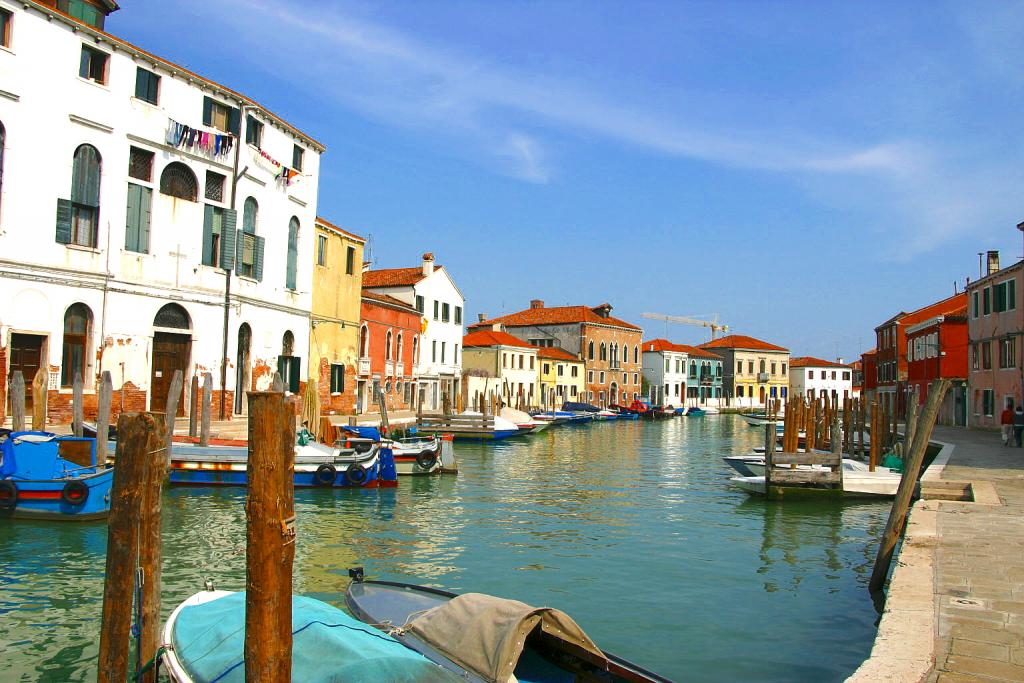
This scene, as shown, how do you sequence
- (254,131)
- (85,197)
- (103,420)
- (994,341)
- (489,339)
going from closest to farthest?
1. (103,420)
2. (85,197)
3. (254,131)
4. (994,341)
5. (489,339)

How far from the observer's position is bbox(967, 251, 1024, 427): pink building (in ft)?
93.0

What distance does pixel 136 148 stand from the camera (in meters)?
19.9

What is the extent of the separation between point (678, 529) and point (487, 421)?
18982 mm

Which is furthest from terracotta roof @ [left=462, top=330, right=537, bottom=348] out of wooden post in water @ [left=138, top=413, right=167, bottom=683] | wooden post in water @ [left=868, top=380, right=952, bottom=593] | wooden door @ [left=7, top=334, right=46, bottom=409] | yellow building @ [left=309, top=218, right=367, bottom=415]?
wooden post in water @ [left=138, top=413, right=167, bottom=683]

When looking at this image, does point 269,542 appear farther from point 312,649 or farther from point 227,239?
point 227,239

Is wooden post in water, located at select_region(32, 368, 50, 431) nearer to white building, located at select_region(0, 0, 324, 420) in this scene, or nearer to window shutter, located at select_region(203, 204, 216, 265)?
white building, located at select_region(0, 0, 324, 420)

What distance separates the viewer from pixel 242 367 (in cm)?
2339

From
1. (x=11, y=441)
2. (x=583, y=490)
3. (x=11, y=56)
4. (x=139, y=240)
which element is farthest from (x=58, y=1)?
(x=583, y=490)

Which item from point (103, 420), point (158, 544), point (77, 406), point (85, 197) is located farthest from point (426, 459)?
point (158, 544)

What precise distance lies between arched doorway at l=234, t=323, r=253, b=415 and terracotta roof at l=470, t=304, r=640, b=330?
35311 mm

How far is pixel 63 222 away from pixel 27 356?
2.96m

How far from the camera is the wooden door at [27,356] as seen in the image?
56.7ft

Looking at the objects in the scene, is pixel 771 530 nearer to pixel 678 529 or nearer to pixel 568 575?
pixel 678 529

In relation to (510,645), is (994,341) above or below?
above
